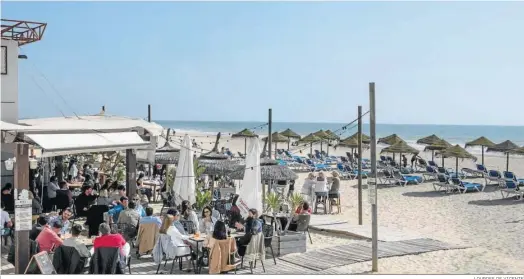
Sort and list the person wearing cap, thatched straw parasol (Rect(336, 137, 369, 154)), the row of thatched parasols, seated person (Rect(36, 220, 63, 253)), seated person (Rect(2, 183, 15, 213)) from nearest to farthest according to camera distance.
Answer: seated person (Rect(36, 220, 63, 253)) < the person wearing cap < seated person (Rect(2, 183, 15, 213)) < the row of thatched parasols < thatched straw parasol (Rect(336, 137, 369, 154))

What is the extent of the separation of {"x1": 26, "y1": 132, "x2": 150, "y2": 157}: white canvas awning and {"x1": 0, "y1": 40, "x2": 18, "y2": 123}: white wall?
308cm

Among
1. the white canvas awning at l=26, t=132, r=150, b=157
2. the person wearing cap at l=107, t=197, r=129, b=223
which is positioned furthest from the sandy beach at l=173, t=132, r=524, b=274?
the white canvas awning at l=26, t=132, r=150, b=157

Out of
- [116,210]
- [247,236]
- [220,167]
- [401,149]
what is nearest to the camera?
[247,236]

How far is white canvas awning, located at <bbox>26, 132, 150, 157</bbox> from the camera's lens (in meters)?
10.4

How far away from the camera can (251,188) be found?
35.4ft

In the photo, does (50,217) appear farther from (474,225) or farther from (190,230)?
(474,225)

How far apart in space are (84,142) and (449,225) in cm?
858

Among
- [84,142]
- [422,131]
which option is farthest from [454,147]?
[422,131]

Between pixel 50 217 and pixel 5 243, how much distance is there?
120 cm

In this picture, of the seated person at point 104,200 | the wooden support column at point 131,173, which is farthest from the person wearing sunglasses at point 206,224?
the wooden support column at point 131,173

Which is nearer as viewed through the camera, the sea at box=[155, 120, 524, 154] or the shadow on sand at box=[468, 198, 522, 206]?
the shadow on sand at box=[468, 198, 522, 206]

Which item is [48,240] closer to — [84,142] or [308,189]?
[84,142]

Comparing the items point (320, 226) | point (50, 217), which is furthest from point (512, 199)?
point (50, 217)

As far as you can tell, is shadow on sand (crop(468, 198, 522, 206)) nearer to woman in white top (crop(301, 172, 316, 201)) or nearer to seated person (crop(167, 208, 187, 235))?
woman in white top (crop(301, 172, 316, 201))
